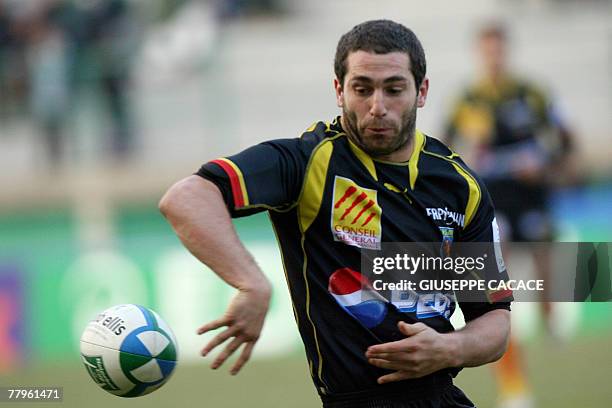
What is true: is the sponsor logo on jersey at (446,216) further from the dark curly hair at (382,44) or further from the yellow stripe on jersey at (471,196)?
the dark curly hair at (382,44)

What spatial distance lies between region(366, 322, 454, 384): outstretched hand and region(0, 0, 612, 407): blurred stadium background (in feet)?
19.5

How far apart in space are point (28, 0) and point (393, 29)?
13963mm

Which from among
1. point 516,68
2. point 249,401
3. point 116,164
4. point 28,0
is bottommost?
point 249,401

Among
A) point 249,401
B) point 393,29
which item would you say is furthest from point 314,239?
point 249,401

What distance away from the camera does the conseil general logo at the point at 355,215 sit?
4254 millimetres

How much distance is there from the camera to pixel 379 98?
4.18 meters

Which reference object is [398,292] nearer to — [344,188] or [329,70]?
[344,188]

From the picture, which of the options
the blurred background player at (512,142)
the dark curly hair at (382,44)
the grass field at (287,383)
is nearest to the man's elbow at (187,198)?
the dark curly hair at (382,44)

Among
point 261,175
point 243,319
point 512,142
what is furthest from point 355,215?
point 512,142

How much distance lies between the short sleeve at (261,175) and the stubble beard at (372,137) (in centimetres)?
21

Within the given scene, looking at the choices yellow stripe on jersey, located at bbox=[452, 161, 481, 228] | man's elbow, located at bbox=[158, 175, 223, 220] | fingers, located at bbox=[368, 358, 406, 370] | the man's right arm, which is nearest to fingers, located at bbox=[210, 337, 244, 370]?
the man's right arm

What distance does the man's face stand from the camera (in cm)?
419

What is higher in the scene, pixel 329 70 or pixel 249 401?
pixel 329 70

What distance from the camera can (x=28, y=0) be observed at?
17234 mm
